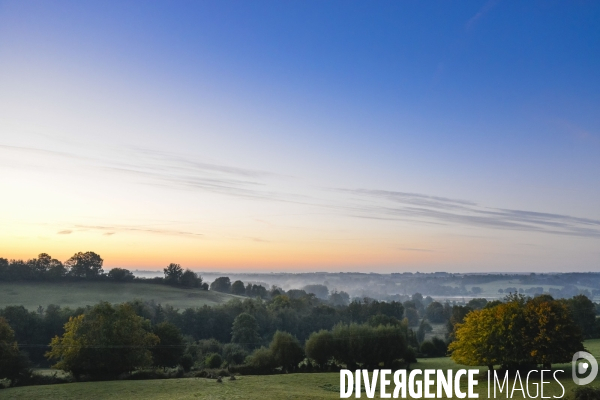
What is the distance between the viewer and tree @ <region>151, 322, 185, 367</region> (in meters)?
A: 50.4

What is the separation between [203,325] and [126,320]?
33.4m

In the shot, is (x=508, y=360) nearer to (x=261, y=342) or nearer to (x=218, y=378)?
(x=218, y=378)

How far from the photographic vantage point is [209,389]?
37656 mm

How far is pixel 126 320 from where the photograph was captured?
48000 millimetres

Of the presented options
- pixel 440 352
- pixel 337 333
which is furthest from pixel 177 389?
pixel 440 352

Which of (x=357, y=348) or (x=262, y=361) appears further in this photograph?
(x=357, y=348)

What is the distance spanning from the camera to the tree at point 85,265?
100456 mm

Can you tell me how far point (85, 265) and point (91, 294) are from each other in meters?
11.6

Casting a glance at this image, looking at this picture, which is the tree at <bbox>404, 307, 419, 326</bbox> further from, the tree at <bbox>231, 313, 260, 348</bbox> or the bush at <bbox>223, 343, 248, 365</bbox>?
the bush at <bbox>223, 343, 248, 365</bbox>

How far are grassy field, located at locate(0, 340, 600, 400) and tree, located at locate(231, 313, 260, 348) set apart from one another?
31.0 meters

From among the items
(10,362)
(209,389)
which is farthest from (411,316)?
(10,362)

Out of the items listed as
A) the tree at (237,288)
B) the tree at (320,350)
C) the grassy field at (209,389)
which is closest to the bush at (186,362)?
the grassy field at (209,389)

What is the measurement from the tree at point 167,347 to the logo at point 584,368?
38854 mm

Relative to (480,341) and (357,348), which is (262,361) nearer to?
(357,348)
